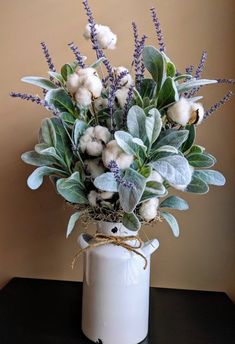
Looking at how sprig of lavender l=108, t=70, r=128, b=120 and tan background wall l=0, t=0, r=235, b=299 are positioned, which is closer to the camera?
sprig of lavender l=108, t=70, r=128, b=120

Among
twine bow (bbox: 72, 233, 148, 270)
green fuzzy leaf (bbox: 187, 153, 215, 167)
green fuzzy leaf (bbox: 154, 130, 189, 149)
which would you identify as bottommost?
twine bow (bbox: 72, 233, 148, 270)

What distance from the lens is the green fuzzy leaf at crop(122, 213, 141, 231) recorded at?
2.07 ft

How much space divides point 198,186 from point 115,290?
0.28m

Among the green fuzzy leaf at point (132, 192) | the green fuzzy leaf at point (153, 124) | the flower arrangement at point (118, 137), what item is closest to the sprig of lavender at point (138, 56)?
the flower arrangement at point (118, 137)

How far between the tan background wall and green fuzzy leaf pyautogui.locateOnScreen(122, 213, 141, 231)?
1.34 ft

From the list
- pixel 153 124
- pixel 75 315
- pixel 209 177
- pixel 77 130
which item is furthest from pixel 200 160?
pixel 75 315

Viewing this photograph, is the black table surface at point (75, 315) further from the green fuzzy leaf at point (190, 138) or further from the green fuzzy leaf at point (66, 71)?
the green fuzzy leaf at point (66, 71)

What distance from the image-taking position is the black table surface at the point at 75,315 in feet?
2.60

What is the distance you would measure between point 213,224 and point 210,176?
0.34m

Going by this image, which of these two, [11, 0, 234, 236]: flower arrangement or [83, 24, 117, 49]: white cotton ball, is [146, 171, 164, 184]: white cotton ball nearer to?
[11, 0, 234, 236]: flower arrangement

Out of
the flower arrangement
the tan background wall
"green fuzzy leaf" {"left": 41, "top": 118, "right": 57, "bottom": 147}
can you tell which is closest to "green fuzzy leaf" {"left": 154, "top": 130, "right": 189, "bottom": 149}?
the flower arrangement

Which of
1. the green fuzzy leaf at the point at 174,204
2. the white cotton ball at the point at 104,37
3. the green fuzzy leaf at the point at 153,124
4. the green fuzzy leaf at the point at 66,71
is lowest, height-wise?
the green fuzzy leaf at the point at 174,204

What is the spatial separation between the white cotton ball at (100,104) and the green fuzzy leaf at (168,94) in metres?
0.11

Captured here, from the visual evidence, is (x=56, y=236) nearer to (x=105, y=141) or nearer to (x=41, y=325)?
(x=41, y=325)
